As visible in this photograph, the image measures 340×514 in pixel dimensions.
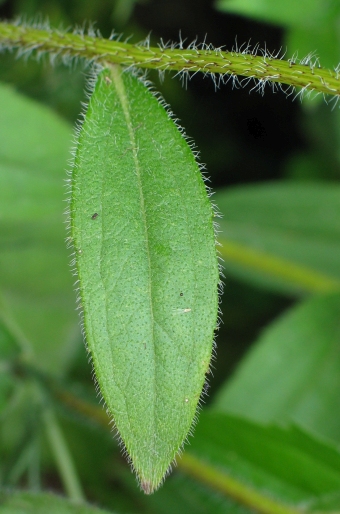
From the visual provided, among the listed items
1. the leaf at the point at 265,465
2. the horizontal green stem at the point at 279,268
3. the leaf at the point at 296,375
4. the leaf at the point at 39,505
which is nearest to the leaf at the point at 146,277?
the leaf at the point at 39,505

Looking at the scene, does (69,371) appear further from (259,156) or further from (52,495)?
(259,156)

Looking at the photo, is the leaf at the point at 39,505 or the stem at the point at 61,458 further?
the stem at the point at 61,458

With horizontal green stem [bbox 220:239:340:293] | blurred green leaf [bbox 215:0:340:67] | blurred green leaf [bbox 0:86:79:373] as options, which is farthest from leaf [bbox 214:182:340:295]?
blurred green leaf [bbox 0:86:79:373]

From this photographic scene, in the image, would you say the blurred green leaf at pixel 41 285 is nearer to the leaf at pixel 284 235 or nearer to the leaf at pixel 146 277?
the leaf at pixel 284 235

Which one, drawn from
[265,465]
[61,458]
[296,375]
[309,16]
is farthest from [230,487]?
[309,16]

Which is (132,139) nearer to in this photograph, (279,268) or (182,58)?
(182,58)

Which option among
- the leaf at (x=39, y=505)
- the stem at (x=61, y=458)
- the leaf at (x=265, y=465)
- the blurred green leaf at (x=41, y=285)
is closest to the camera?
the leaf at (x=39, y=505)

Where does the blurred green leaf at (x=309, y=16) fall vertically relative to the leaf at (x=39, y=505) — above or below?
above
